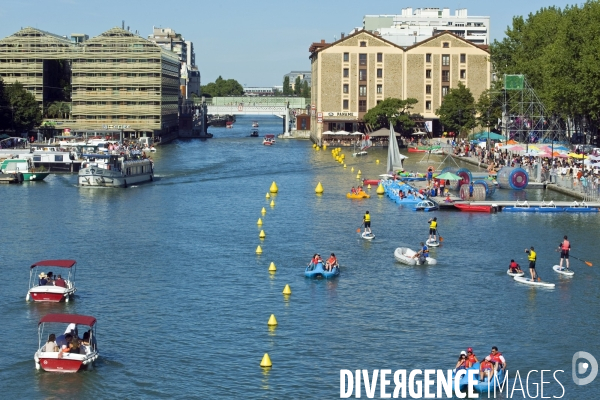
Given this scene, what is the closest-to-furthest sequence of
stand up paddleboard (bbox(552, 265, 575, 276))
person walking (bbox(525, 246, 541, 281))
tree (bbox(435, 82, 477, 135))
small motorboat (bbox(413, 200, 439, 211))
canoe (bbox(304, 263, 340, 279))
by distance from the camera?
person walking (bbox(525, 246, 541, 281)) → canoe (bbox(304, 263, 340, 279)) → stand up paddleboard (bbox(552, 265, 575, 276)) → small motorboat (bbox(413, 200, 439, 211)) → tree (bbox(435, 82, 477, 135))

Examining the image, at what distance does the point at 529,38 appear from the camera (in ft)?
469

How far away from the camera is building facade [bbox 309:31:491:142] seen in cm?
16450

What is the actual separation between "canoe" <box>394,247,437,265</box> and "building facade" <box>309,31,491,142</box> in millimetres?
111446

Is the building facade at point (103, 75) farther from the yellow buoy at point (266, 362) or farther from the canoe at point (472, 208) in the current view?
the yellow buoy at point (266, 362)

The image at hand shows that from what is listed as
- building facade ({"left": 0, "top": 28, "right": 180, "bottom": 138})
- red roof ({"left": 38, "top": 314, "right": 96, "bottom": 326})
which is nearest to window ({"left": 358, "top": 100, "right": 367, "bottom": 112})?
building facade ({"left": 0, "top": 28, "right": 180, "bottom": 138})

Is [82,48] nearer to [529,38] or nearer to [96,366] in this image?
[529,38]

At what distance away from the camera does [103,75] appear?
582ft

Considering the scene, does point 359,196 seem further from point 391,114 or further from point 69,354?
point 391,114

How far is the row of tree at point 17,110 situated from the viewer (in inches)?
5773

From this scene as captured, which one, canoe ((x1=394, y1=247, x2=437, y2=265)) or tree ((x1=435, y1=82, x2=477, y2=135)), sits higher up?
tree ((x1=435, y1=82, x2=477, y2=135))

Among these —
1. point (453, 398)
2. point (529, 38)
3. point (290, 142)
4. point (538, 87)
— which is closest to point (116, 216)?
point (453, 398)

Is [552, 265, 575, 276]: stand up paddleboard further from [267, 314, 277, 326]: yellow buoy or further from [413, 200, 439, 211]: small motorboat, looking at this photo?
[413, 200, 439, 211]: small motorboat

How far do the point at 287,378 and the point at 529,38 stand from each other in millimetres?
117445

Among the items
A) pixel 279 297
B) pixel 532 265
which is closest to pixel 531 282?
pixel 532 265
